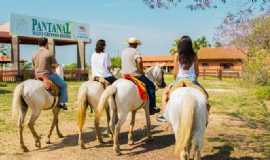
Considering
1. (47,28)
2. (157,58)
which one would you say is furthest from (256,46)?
(157,58)

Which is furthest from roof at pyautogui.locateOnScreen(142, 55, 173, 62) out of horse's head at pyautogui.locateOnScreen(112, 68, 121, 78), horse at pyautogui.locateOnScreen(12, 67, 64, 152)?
horse at pyautogui.locateOnScreen(12, 67, 64, 152)

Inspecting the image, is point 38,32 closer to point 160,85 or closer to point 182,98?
point 160,85

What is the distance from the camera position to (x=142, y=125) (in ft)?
39.8

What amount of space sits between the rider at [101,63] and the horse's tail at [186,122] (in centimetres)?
388

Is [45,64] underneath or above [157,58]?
underneath

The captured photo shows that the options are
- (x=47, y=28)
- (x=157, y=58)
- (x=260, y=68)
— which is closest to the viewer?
(x=260, y=68)

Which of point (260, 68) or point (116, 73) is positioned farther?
point (260, 68)

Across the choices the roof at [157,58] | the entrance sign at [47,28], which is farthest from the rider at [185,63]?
the roof at [157,58]

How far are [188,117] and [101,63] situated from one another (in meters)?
4.12

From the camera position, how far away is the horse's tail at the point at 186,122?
19.4 ft

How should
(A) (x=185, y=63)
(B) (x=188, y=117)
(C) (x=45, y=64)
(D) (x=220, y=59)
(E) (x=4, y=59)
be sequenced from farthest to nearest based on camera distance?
(D) (x=220, y=59), (E) (x=4, y=59), (C) (x=45, y=64), (A) (x=185, y=63), (B) (x=188, y=117)

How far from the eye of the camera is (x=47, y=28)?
36781 mm

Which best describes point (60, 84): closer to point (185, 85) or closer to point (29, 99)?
point (29, 99)

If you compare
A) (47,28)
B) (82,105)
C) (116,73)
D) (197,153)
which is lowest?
(197,153)
